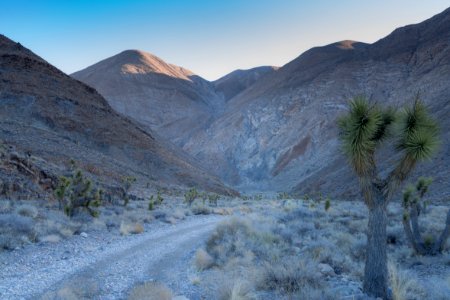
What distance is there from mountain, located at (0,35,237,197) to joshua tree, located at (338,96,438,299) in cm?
2779

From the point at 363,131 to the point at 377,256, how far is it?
2333mm

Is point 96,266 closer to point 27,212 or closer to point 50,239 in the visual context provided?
point 50,239

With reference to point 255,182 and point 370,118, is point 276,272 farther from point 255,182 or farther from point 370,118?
point 255,182

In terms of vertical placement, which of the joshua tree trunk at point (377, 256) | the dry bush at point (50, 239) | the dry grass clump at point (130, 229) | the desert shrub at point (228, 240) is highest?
the joshua tree trunk at point (377, 256)

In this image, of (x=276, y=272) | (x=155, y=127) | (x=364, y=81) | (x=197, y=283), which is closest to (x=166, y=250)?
(x=197, y=283)

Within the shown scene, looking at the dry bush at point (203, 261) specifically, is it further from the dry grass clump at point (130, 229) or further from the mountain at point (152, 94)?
the mountain at point (152, 94)

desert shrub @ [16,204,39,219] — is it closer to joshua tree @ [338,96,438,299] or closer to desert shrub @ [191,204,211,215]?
desert shrub @ [191,204,211,215]

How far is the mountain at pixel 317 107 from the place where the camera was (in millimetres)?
54906

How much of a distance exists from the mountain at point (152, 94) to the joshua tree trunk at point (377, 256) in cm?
8856

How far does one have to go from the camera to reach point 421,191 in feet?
67.3

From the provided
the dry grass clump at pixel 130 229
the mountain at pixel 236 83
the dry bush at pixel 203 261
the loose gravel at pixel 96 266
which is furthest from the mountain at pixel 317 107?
the mountain at pixel 236 83

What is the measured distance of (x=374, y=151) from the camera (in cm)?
749

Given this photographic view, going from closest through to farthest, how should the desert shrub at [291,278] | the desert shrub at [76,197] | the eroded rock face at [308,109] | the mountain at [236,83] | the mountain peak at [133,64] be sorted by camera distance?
the desert shrub at [291,278] → the desert shrub at [76,197] → the eroded rock face at [308,109] → the mountain peak at [133,64] → the mountain at [236,83]

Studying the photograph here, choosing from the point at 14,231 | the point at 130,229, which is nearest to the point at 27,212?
the point at 14,231
